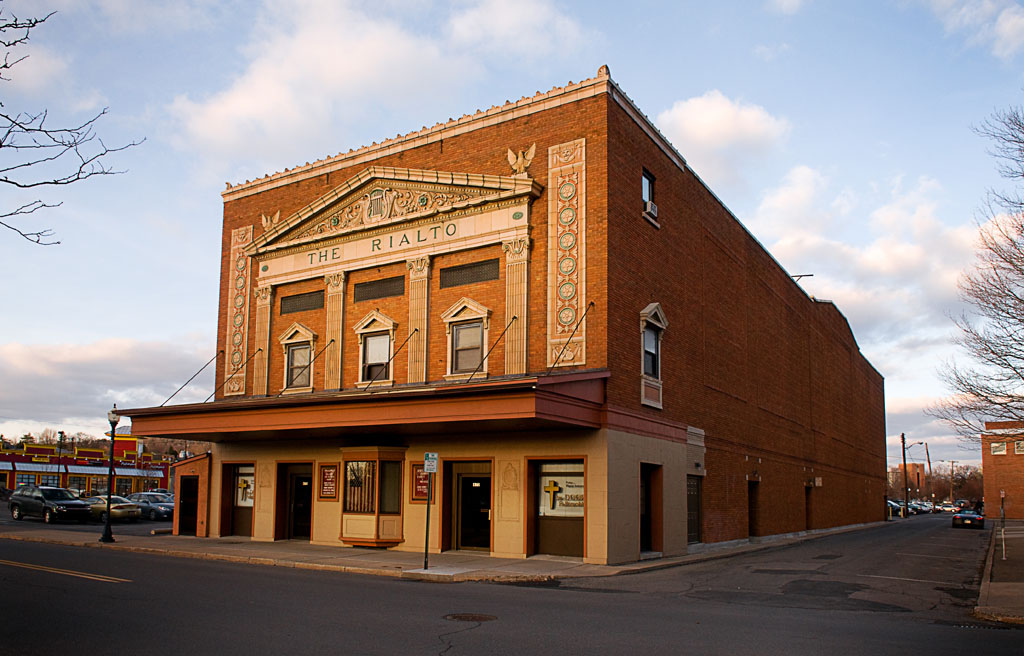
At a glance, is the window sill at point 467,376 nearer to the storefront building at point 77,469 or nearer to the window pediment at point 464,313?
the window pediment at point 464,313

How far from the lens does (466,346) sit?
24281mm

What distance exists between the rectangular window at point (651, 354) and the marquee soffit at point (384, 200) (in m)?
5.27

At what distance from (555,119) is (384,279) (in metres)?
7.44

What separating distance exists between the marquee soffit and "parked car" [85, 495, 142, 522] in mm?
18801

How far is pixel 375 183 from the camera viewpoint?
26953 mm

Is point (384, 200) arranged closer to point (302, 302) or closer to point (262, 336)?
point (302, 302)

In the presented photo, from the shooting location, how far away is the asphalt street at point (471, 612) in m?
9.71

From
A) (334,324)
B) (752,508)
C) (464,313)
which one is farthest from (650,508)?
(334,324)

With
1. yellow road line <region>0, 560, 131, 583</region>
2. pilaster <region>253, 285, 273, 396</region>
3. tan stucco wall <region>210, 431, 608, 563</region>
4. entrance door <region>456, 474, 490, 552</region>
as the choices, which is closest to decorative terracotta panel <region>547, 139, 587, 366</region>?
tan stucco wall <region>210, 431, 608, 563</region>

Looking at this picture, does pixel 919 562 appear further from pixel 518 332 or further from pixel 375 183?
pixel 375 183

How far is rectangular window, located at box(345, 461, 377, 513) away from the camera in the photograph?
24.6 meters

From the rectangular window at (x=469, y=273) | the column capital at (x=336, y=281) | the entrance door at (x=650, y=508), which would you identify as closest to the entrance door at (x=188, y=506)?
the column capital at (x=336, y=281)

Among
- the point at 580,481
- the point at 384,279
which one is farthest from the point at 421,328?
the point at 580,481

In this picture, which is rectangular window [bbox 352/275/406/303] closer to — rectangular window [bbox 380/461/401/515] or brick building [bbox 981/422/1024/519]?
rectangular window [bbox 380/461/401/515]
